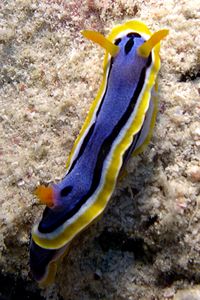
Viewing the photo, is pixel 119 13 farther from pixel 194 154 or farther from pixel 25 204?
pixel 25 204

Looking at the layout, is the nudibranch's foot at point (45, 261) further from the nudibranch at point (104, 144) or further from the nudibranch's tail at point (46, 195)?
the nudibranch's tail at point (46, 195)

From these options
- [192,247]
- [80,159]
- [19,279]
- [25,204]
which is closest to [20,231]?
[25,204]

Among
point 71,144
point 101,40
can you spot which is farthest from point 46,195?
point 101,40

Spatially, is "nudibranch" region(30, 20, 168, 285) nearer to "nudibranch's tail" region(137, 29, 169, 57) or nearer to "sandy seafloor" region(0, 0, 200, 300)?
"nudibranch's tail" region(137, 29, 169, 57)

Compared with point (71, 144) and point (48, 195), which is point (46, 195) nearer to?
point (48, 195)

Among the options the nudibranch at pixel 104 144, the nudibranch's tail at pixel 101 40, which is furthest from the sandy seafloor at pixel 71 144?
the nudibranch's tail at pixel 101 40

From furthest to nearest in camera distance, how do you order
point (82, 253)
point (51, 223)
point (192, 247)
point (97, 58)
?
point (97, 58) → point (82, 253) → point (192, 247) → point (51, 223)
